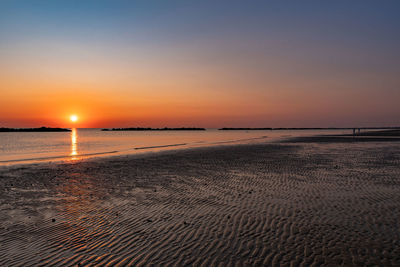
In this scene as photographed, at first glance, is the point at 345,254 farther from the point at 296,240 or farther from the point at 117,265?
the point at 117,265

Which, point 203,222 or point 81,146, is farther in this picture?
point 81,146

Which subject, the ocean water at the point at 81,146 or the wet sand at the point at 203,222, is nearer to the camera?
the wet sand at the point at 203,222

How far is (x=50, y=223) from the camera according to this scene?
926 cm

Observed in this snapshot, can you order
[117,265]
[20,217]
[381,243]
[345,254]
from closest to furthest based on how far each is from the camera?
[117,265], [345,254], [381,243], [20,217]

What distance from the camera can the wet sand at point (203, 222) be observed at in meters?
6.71

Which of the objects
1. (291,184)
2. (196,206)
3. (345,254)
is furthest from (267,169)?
(345,254)

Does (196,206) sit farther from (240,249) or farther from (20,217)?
(20,217)

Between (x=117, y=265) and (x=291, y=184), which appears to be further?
(x=291, y=184)

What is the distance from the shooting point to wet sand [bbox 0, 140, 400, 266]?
264 inches

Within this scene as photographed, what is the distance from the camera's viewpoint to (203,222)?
30.3 feet

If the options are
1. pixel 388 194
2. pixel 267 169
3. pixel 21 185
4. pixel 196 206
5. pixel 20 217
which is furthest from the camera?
pixel 267 169

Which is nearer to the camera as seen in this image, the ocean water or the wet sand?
the wet sand

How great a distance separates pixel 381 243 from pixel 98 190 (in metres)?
13.1

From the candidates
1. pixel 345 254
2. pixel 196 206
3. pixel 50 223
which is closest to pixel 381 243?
pixel 345 254
